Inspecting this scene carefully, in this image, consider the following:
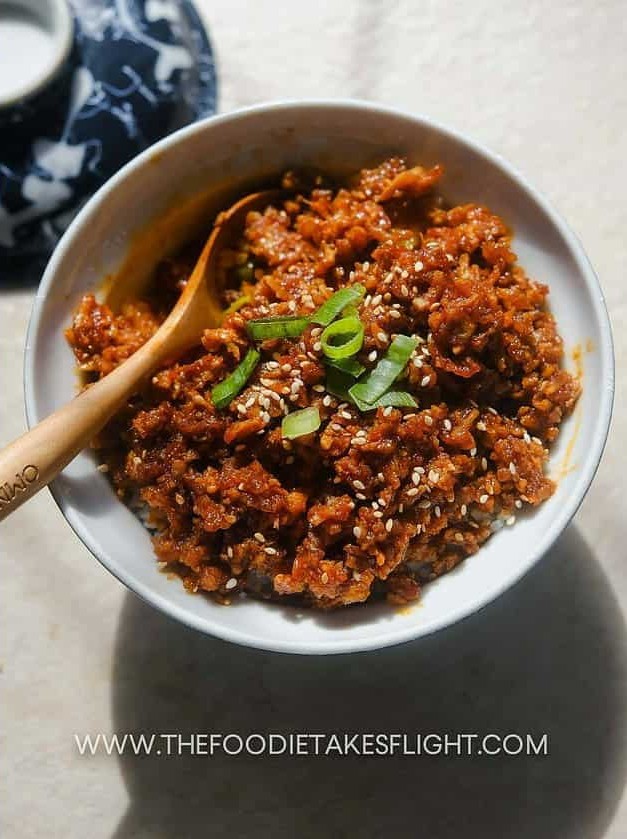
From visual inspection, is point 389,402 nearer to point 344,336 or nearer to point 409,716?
point 344,336

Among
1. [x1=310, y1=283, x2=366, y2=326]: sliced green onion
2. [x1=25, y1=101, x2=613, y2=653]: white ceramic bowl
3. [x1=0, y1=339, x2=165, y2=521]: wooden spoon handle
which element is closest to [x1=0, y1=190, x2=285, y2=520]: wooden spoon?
[x1=0, y1=339, x2=165, y2=521]: wooden spoon handle

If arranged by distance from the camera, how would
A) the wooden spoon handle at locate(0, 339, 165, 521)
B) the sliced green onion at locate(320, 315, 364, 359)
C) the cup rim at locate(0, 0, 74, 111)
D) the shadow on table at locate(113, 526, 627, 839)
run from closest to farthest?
the wooden spoon handle at locate(0, 339, 165, 521)
the sliced green onion at locate(320, 315, 364, 359)
the shadow on table at locate(113, 526, 627, 839)
the cup rim at locate(0, 0, 74, 111)

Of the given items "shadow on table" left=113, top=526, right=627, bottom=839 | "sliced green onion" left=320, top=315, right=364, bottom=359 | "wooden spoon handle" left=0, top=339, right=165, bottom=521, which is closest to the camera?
"wooden spoon handle" left=0, top=339, right=165, bottom=521

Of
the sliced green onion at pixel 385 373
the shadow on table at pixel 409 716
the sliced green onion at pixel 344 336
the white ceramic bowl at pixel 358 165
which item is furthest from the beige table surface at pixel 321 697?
the sliced green onion at pixel 344 336

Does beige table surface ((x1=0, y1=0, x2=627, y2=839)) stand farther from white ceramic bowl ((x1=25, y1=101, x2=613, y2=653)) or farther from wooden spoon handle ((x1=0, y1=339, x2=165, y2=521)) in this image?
wooden spoon handle ((x1=0, y1=339, x2=165, y2=521))

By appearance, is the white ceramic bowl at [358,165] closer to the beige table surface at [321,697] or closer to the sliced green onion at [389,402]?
the sliced green onion at [389,402]

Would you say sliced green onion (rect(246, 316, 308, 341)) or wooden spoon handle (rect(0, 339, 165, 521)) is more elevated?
sliced green onion (rect(246, 316, 308, 341))

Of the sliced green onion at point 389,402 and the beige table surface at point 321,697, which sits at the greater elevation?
the sliced green onion at point 389,402

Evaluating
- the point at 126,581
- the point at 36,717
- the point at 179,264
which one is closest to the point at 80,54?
the point at 179,264
